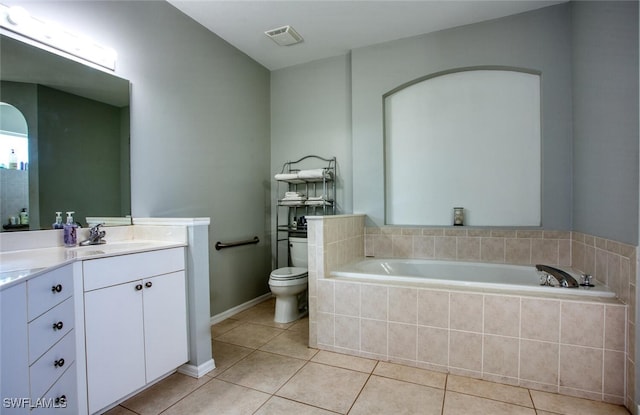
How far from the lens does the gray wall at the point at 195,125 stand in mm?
2043

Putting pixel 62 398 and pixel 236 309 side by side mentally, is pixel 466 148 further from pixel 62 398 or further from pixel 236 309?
pixel 62 398

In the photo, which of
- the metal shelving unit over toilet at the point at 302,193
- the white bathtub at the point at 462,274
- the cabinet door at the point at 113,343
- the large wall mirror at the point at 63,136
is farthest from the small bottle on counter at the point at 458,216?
the large wall mirror at the point at 63,136

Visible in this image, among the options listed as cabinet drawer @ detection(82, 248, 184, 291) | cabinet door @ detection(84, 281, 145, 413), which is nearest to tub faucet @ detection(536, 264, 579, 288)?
cabinet drawer @ detection(82, 248, 184, 291)

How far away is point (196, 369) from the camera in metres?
1.82

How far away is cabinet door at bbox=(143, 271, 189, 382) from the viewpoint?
1.58 metres

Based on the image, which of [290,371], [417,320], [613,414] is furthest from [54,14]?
[613,414]

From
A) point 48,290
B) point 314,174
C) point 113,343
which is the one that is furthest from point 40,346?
point 314,174

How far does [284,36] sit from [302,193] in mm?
1545

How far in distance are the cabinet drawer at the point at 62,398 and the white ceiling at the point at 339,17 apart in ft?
8.25

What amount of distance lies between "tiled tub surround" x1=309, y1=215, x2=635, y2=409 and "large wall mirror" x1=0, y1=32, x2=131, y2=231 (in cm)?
140

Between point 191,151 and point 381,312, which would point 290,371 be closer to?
point 381,312

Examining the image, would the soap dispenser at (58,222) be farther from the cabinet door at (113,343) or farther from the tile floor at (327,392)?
the tile floor at (327,392)

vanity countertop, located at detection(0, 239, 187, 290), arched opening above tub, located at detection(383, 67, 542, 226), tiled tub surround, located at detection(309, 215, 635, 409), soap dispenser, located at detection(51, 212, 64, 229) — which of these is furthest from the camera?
arched opening above tub, located at detection(383, 67, 542, 226)

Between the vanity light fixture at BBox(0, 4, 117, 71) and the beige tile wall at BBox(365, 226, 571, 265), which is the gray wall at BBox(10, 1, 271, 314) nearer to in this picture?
the vanity light fixture at BBox(0, 4, 117, 71)
